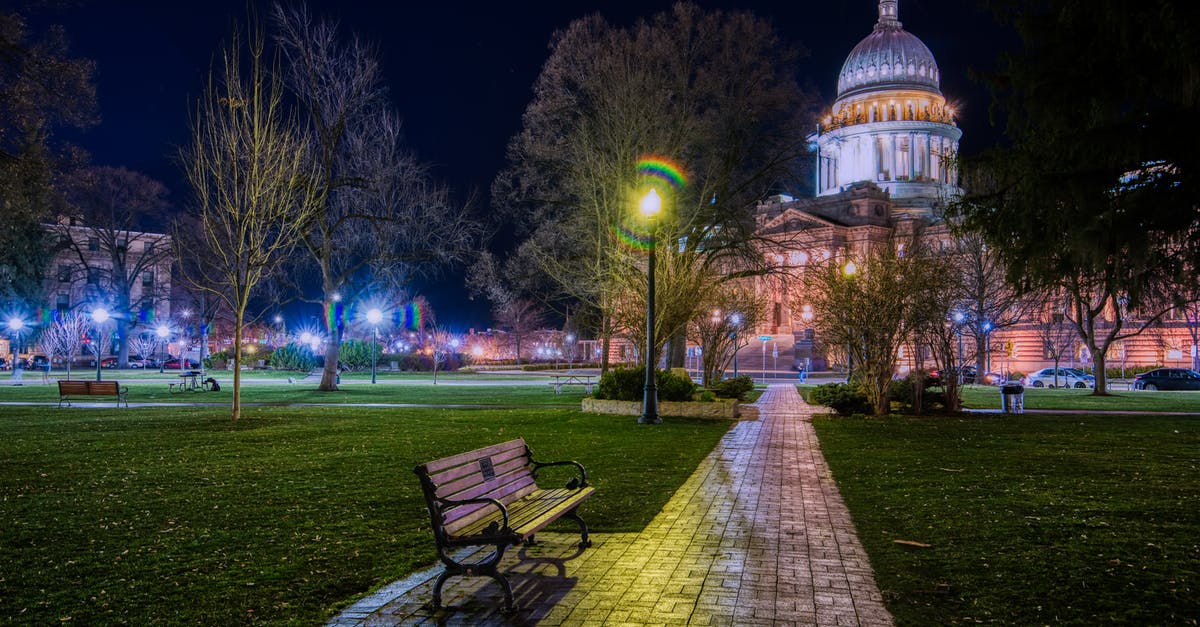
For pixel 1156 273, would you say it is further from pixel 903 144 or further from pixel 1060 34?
pixel 903 144

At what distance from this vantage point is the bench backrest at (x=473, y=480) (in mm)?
5605

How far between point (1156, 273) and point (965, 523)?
8.53 meters

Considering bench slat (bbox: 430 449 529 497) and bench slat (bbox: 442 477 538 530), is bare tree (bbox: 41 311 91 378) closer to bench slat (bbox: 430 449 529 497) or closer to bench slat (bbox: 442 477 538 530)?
bench slat (bbox: 430 449 529 497)

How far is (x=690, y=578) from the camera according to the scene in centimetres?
600

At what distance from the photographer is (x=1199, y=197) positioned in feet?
35.6

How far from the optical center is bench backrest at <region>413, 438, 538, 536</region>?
5605mm

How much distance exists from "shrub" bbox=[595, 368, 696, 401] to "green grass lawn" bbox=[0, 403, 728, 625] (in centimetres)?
338

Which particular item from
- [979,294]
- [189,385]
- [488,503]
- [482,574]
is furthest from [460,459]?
[979,294]

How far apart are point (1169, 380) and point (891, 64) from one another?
195ft

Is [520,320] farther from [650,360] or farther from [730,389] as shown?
[650,360]

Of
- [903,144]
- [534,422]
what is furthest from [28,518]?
[903,144]

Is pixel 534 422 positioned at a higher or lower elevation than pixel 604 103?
lower

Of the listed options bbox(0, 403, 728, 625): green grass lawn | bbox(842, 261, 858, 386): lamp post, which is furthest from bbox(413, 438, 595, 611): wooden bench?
bbox(842, 261, 858, 386): lamp post

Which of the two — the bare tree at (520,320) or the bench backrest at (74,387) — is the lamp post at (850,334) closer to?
the bench backrest at (74,387)
